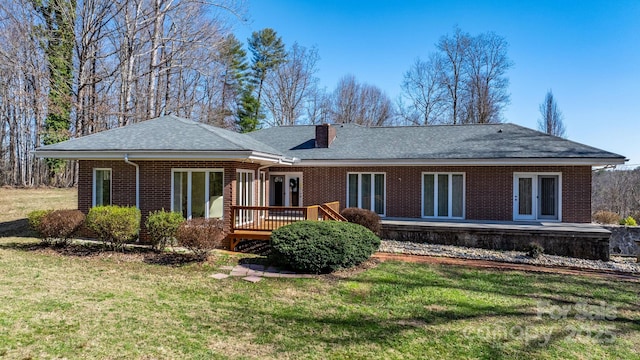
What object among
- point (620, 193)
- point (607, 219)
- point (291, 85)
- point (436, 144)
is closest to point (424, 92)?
point (291, 85)

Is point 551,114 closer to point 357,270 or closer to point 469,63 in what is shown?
point 469,63

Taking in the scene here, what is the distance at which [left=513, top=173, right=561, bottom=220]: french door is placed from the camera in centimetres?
1404

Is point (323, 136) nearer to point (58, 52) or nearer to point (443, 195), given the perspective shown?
point (443, 195)

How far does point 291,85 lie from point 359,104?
301 inches

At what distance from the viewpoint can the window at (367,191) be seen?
50.5 ft

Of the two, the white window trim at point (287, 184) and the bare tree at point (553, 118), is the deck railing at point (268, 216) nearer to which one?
the white window trim at point (287, 184)

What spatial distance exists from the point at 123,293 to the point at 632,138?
31958 mm

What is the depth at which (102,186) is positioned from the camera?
37.3ft

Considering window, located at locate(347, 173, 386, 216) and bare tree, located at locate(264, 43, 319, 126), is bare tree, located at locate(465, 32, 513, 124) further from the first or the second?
window, located at locate(347, 173, 386, 216)

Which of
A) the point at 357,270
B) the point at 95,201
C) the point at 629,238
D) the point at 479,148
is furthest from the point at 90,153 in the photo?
the point at 629,238

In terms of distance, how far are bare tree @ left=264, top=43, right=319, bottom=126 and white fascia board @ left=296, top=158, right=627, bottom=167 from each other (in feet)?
67.3

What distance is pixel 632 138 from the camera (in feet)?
82.9

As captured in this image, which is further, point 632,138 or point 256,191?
point 632,138

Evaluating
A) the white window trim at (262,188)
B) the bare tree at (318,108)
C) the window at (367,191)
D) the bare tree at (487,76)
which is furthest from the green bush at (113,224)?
Answer: the bare tree at (487,76)
